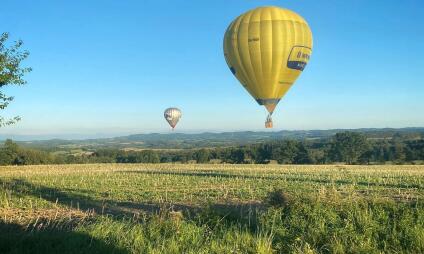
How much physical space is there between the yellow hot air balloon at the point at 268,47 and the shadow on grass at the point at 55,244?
81.3ft

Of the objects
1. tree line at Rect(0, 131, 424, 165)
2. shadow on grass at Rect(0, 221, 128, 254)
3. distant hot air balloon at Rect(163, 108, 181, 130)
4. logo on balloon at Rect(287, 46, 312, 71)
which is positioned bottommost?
tree line at Rect(0, 131, 424, 165)

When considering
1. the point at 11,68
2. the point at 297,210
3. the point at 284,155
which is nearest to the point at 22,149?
the point at 284,155

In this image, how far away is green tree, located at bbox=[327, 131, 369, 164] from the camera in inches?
4205

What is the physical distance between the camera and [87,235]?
11914 millimetres

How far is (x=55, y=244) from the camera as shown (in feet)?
37.6

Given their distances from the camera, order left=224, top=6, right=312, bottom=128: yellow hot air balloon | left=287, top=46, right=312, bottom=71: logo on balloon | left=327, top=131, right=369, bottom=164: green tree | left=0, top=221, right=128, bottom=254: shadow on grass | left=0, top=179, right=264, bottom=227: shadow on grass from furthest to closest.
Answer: left=327, top=131, right=369, bottom=164: green tree
left=287, top=46, right=312, bottom=71: logo on balloon
left=224, top=6, right=312, bottom=128: yellow hot air balloon
left=0, top=179, right=264, bottom=227: shadow on grass
left=0, top=221, right=128, bottom=254: shadow on grass

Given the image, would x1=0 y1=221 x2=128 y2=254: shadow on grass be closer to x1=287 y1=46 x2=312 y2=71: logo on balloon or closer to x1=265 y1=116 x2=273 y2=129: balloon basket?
x1=287 y1=46 x2=312 y2=71: logo on balloon

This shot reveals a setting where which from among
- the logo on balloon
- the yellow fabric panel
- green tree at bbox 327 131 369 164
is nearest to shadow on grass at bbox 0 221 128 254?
the yellow fabric panel

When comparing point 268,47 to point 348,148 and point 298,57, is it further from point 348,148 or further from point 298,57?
point 348,148

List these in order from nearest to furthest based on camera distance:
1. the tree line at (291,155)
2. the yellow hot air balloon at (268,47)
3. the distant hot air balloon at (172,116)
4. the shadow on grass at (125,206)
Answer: the shadow on grass at (125,206), the yellow hot air balloon at (268,47), the distant hot air balloon at (172,116), the tree line at (291,155)

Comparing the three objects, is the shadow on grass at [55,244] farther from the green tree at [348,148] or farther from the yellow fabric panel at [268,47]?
the green tree at [348,148]

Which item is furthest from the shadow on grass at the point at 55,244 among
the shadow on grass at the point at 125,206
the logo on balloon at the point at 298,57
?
the logo on balloon at the point at 298,57

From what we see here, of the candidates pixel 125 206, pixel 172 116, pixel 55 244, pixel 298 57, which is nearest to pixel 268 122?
pixel 298 57

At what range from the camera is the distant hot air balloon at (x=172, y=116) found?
Result: 3098 inches
